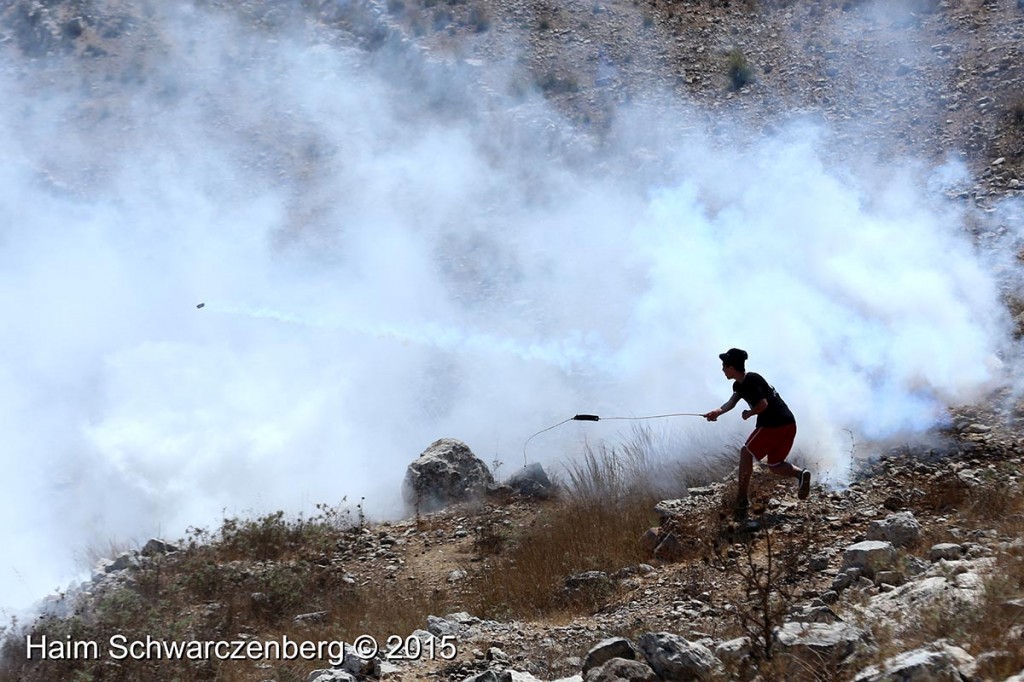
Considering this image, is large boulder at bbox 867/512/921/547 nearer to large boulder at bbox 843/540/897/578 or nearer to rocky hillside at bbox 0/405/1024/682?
rocky hillside at bbox 0/405/1024/682

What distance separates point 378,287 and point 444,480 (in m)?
6.55

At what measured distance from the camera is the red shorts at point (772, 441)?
826cm

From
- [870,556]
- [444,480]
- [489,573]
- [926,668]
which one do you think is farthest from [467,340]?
[926,668]

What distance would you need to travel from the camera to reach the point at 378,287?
56.5 ft

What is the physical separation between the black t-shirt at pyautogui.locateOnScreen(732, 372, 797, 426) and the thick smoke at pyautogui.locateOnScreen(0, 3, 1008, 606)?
3.97ft

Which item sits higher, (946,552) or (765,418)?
(765,418)

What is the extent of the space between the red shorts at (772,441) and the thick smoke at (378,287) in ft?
3.51

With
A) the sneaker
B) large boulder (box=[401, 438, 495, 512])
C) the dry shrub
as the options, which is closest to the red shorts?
the sneaker

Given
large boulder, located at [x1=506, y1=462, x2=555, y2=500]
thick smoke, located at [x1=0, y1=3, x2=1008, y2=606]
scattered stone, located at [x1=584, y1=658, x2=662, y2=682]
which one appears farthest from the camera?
thick smoke, located at [x1=0, y1=3, x2=1008, y2=606]

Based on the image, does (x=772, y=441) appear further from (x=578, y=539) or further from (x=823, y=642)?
(x=823, y=642)

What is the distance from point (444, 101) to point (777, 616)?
15735mm

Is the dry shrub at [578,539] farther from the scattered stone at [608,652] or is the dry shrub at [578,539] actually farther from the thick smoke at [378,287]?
the scattered stone at [608,652]

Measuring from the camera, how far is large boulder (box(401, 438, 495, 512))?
36.9 ft

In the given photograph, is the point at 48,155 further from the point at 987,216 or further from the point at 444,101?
the point at 987,216
